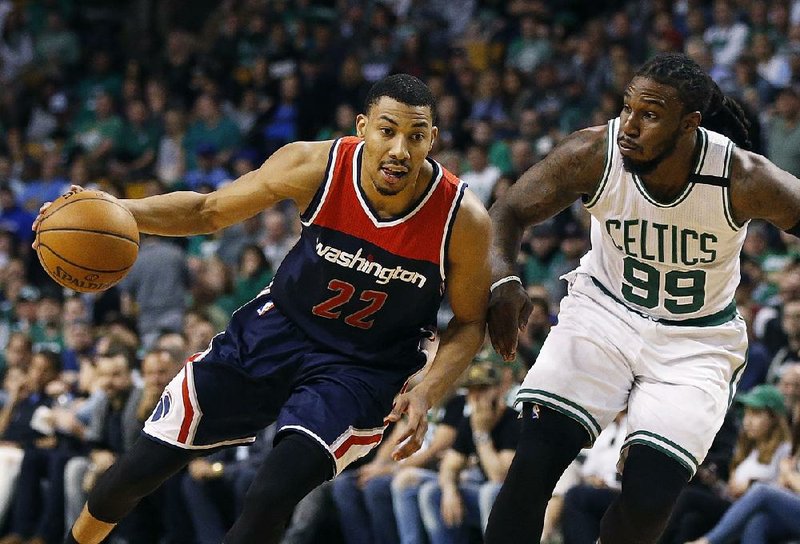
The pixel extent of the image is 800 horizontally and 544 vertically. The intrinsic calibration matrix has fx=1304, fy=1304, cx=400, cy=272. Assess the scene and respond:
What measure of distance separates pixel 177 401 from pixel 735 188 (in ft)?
7.69

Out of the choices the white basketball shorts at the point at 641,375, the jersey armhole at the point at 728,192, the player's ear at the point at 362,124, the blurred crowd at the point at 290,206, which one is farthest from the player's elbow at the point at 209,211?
the jersey armhole at the point at 728,192

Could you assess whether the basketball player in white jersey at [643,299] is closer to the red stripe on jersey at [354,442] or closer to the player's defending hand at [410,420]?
the player's defending hand at [410,420]

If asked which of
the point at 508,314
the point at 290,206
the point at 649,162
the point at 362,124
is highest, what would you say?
the point at 649,162

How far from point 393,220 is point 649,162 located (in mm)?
1022

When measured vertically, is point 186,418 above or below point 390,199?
below

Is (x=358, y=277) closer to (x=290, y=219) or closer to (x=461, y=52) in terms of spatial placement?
(x=290, y=219)

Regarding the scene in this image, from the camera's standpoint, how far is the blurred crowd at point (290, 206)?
808cm

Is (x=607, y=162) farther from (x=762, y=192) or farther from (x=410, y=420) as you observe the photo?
(x=410, y=420)

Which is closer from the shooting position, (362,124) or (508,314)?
(508,314)

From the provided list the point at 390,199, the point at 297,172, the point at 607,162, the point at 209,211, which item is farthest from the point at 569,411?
the point at 209,211

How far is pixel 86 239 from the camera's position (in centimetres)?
508

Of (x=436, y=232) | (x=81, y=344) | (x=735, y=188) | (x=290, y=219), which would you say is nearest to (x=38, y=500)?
(x=81, y=344)

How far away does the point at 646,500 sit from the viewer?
4.79 m

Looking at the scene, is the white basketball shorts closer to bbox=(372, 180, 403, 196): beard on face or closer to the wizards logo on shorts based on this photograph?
bbox=(372, 180, 403, 196): beard on face
